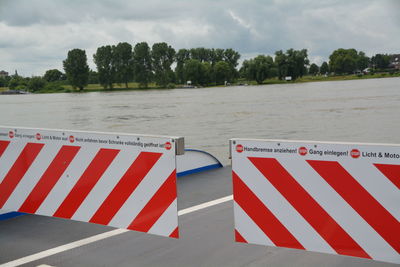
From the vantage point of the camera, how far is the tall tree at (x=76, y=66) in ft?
388

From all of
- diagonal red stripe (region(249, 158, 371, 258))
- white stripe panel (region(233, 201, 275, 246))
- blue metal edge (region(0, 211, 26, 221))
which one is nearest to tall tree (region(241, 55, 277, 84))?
blue metal edge (region(0, 211, 26, 221))

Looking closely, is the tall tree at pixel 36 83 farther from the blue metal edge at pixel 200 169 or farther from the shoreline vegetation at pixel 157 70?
the blue metal edge at pixel 200 169

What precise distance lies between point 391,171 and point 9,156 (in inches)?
146

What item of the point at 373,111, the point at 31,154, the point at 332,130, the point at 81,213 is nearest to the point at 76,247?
the point at 81,213

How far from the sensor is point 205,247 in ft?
15.8

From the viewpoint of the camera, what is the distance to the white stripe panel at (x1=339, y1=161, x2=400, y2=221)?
3.46m

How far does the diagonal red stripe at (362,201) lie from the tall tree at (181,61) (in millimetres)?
123964

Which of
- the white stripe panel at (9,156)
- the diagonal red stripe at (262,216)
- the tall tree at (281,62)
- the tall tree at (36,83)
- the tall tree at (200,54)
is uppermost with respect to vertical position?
the tall tree at (200,54)

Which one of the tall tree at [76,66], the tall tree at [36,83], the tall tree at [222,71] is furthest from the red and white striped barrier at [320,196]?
the tall tree at [36,83]

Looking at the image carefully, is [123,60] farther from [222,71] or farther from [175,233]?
[175,233]

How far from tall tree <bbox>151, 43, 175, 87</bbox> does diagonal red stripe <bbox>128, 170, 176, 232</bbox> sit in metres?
119

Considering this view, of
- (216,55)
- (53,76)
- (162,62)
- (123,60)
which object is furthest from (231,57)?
(53,76)

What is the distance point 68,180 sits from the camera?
4.84 metres

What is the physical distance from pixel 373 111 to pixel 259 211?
38.4 metres
